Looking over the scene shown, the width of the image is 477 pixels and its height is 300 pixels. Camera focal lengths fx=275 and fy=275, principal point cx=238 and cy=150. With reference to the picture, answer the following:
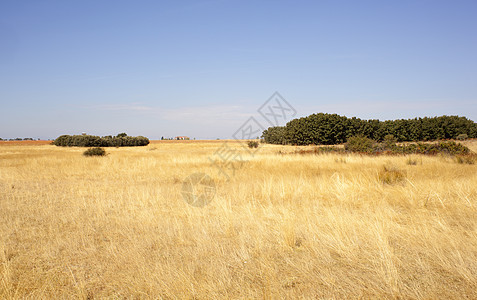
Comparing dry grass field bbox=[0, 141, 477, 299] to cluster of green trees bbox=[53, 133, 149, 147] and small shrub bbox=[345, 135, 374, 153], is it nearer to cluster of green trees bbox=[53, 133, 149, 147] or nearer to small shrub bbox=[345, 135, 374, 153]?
small shrub bbox=[345, 135, 374, 153]

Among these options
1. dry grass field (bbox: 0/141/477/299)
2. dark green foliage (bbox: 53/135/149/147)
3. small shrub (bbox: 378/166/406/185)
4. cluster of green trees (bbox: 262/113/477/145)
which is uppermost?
cluster of green trees (bbox: 262/113/477/145)

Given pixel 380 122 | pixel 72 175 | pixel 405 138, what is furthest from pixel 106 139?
pixel 405 138

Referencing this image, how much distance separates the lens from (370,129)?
59.0 m

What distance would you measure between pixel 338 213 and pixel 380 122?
6391 centimetres

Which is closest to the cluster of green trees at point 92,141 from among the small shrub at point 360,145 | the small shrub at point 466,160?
the small shrub at point 360,145

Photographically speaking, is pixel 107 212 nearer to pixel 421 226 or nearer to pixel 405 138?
pixel 421 226

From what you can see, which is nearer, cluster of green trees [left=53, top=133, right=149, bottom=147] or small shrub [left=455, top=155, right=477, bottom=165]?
small shrub [left=455, top=155, right=477, bottom=165]

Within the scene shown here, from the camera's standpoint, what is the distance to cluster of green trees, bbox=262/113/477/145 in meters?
54.9

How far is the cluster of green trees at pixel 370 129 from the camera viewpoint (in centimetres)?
5494

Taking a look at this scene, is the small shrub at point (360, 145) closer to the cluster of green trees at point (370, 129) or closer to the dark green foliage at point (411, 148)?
the dark green foliage at point (411, 148)

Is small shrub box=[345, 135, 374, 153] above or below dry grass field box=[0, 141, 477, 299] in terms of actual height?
above

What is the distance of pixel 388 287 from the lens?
304 centimetres

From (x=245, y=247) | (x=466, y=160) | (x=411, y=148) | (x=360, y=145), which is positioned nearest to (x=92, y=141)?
(x=360, y=145)

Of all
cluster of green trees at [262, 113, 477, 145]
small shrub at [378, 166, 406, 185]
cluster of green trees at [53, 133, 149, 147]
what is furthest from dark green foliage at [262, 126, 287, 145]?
small shrub at [378, 166, 406, 185]
